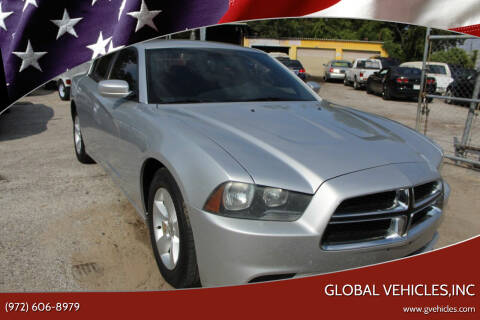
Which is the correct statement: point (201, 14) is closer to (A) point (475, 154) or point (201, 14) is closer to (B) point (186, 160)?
(B) point (186, 160)

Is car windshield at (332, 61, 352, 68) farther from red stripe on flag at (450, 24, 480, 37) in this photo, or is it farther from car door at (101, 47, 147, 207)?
red stripe on flag at (450, 24, 480, 37)

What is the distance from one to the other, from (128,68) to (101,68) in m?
1.08

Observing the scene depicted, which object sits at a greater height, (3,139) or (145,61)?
(145,61)

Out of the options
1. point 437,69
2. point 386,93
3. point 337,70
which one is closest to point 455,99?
point 386,93

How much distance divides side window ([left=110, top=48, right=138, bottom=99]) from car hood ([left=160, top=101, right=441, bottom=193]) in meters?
0.66

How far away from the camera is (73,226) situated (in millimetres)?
3633

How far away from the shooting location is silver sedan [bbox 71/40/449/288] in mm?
1988

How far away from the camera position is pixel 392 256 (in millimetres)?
2146

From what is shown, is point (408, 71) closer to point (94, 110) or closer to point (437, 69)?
point (437, 69)

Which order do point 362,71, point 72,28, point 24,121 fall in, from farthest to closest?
point 362,71
point 24,121
point 72,28

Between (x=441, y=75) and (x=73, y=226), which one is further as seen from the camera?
(x=441, y=75)

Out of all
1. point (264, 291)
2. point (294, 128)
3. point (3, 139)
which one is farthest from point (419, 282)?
point (3, 139)

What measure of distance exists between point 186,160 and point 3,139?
635cm

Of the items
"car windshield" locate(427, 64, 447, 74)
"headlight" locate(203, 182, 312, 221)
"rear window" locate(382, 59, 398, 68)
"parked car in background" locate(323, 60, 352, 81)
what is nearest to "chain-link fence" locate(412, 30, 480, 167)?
"headlight" locate(203, 182, 312, 221)
